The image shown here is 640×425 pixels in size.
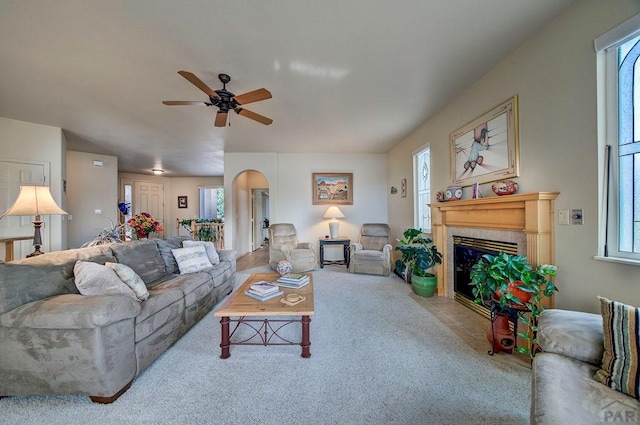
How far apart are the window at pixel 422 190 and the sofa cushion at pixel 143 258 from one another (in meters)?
3.82

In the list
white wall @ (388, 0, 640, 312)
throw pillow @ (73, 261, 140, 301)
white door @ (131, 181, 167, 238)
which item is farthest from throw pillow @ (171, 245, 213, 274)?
white door @ (131, 181, 167, 238)

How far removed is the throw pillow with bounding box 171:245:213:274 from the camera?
290 cm

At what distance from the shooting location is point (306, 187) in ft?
18.5

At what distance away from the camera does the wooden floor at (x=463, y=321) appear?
2008 millimetres

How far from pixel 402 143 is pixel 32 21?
15.8ft

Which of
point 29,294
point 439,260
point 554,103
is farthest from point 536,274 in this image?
point 29,294

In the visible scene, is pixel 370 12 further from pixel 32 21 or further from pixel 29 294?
pixel 29 294

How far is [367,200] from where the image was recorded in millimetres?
5727

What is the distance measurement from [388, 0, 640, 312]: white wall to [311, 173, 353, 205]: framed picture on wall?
356cm

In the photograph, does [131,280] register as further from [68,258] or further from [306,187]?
[306,187]

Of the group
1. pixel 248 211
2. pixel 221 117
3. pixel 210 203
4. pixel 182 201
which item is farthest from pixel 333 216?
pixel 182 201

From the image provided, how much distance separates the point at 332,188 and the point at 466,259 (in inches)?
128

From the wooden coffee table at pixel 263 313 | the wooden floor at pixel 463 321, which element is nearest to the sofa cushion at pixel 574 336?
the wooden floor at pixel 463 321

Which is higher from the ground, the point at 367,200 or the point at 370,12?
the point at 370,12
